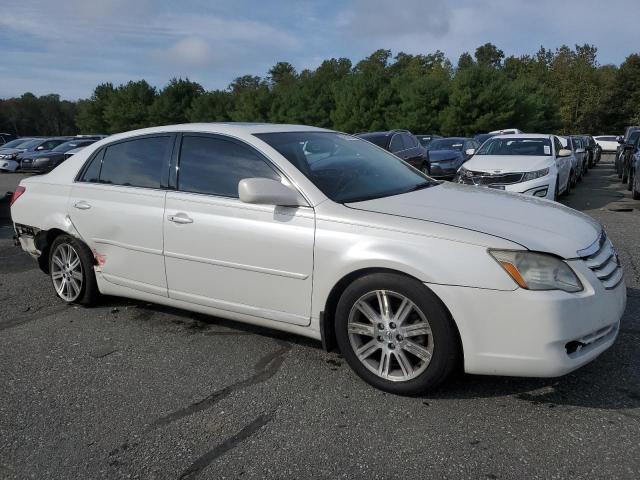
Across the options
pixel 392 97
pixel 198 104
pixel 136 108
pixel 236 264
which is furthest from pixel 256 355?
pixel 136 108

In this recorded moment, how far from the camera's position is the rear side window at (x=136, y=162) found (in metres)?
4.26

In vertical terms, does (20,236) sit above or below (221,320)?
above

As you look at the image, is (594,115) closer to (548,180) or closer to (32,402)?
(548,180)

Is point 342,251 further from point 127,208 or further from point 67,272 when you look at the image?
point 67,272

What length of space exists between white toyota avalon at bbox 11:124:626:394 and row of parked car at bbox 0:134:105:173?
17.7 m

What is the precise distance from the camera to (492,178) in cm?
991

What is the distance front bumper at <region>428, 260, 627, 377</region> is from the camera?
277cm

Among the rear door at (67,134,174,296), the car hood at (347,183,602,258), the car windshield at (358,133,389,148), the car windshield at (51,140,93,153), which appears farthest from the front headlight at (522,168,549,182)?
the car windshield at (51,140,93,153)

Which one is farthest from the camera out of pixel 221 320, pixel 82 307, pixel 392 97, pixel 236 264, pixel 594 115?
pixel 594 115

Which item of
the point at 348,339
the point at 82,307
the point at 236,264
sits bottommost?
the point at 82,307

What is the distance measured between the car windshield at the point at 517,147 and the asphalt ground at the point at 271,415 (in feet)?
24.5

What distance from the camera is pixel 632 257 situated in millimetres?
6383

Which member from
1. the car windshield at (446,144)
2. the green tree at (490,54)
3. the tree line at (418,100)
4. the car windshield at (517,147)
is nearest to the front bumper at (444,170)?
the car windshield at (446,144)

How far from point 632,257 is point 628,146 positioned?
10.4 meters
